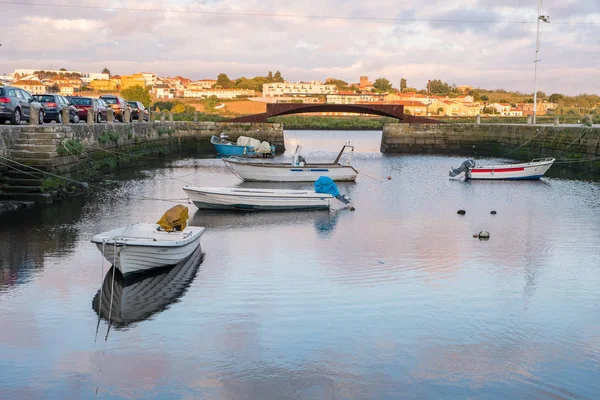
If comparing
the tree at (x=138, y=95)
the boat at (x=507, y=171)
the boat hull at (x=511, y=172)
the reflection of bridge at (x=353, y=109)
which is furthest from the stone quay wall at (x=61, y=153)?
the tree at (x=138, y=95)

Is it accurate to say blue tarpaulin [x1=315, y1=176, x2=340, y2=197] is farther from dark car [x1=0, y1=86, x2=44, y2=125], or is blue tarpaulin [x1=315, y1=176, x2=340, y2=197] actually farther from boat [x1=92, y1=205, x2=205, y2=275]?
dark car [x1=0, y1=86, x2=44, y2=125]

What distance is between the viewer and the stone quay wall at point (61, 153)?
76.6 ft

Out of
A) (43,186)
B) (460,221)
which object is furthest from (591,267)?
(43,186)

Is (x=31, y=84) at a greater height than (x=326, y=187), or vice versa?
(x=31, y=84)

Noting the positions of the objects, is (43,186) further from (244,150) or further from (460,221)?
(244,150)

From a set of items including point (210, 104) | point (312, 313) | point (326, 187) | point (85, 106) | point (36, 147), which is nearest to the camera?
point (312, 313)

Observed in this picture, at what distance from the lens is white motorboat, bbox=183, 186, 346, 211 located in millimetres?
23969

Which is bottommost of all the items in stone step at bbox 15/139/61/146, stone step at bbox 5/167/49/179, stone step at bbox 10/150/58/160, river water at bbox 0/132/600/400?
river water at bbox 0/132/600/400

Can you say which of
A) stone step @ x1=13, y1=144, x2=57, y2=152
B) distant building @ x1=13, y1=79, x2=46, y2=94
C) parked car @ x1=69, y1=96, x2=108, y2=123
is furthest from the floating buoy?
distant building @ x1=13, y1=79, x2=46, y2=94

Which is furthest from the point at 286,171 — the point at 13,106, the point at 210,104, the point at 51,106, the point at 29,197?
the point at 210,104

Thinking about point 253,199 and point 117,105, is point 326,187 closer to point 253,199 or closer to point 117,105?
point 253,199

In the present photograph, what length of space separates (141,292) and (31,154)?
12805 millimetres

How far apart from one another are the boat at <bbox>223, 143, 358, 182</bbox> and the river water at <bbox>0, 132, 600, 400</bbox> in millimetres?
Answer: 11467

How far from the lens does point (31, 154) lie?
24.3 m
